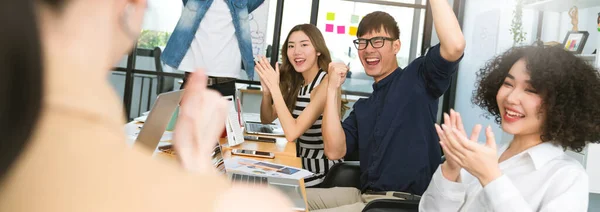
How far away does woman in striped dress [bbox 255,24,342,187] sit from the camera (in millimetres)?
2580

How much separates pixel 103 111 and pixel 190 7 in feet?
9.39

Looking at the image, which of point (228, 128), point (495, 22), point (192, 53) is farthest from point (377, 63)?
point (495, 22)

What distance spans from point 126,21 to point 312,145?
8.57 feet

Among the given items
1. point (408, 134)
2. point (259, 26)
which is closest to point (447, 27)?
point (408, 134)

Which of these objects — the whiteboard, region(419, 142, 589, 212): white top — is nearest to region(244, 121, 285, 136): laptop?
region(419, 142, 589, 212): white top

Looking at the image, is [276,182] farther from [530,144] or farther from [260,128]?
[260,128]

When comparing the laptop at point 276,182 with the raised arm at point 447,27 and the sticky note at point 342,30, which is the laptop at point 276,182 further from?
the sticky note at point 342,30

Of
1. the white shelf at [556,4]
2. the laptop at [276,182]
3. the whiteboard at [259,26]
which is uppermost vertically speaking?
the white shelf at [556,4]

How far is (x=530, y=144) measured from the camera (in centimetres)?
151

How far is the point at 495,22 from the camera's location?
5543 millimetres

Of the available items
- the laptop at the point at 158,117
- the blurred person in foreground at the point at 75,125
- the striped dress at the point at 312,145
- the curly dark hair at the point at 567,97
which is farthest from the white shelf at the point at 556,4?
the blurred person in foreground at the point at 75,125

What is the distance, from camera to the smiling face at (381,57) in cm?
236

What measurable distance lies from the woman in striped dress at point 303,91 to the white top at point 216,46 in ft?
0.68

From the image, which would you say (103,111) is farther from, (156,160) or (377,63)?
(377,63)
